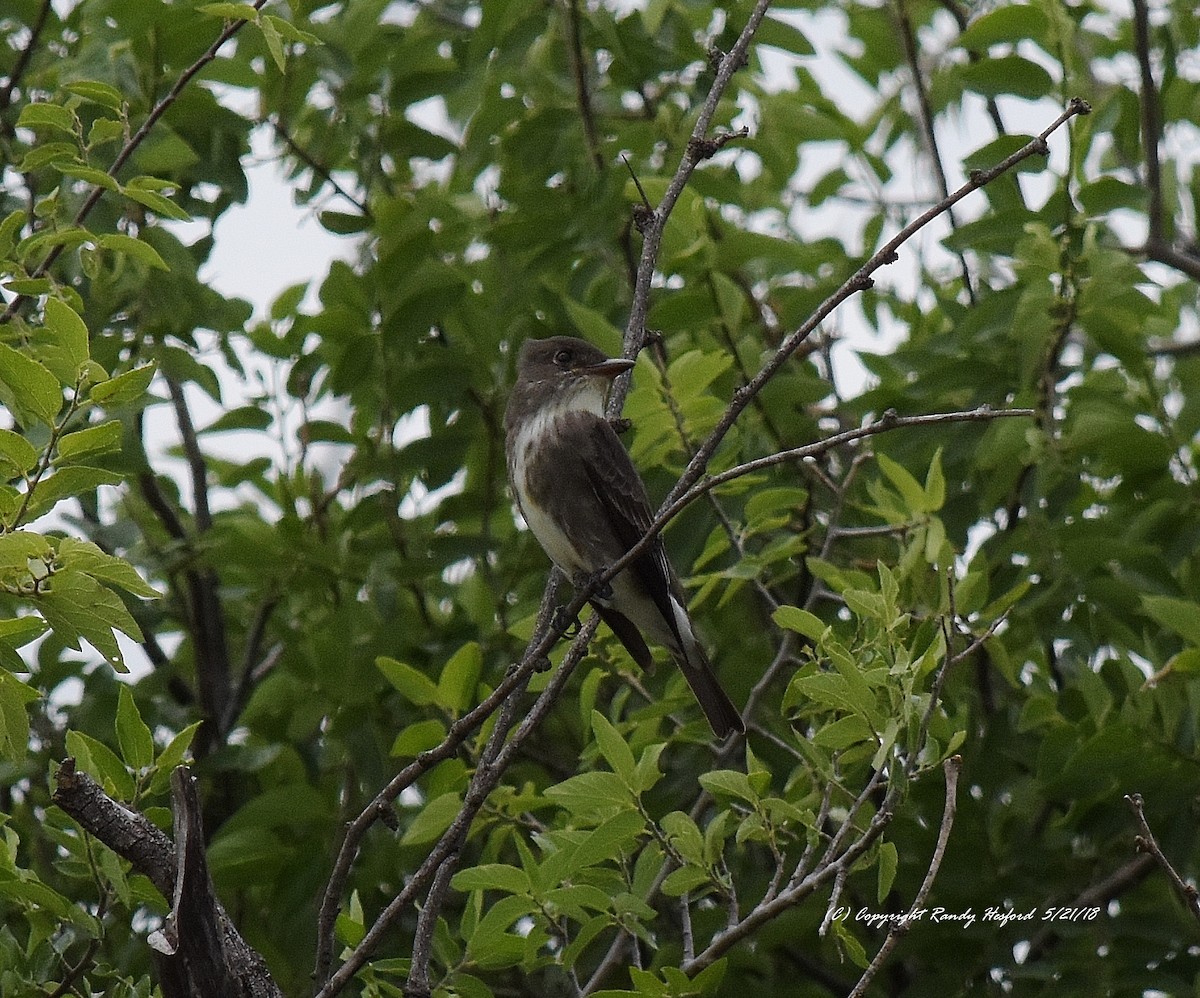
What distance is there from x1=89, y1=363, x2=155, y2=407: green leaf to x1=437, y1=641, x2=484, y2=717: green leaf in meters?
1.15

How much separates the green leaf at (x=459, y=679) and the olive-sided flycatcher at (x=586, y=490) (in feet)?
2.25

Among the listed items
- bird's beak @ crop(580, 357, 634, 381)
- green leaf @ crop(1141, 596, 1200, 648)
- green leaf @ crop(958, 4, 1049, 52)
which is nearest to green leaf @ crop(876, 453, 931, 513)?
green leaf @ crop(1141, 596, 1200, 648)

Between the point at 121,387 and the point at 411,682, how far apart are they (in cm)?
121

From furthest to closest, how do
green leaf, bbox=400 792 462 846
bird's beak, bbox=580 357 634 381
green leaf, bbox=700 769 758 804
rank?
bird's beak, bbox=580 357 634 381, green leaf, bbox=400 792 462 846, green leaf, bbox=700 769 758 804

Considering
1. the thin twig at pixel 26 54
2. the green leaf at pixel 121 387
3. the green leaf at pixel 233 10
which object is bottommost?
the green leaf at pixel 121 387

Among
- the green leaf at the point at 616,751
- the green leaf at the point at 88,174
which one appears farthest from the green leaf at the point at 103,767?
the green leaf at the point at 88,174

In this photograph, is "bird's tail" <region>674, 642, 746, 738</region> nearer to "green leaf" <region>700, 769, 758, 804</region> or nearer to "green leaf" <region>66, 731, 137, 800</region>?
"green leaf" <region>700, 769, 758, 804</region>

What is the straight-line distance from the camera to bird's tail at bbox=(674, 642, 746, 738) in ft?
14.4

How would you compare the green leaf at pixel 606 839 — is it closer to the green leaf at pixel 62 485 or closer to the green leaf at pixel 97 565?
the green leaf at pixel 97 565

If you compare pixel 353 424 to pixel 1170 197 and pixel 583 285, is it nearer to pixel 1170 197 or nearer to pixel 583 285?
pixel 583 285

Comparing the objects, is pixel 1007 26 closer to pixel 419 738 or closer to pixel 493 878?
pixel 419 738

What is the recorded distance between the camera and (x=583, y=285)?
223 inches

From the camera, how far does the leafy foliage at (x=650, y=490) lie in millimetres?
4004

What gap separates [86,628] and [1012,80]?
11.4ft
